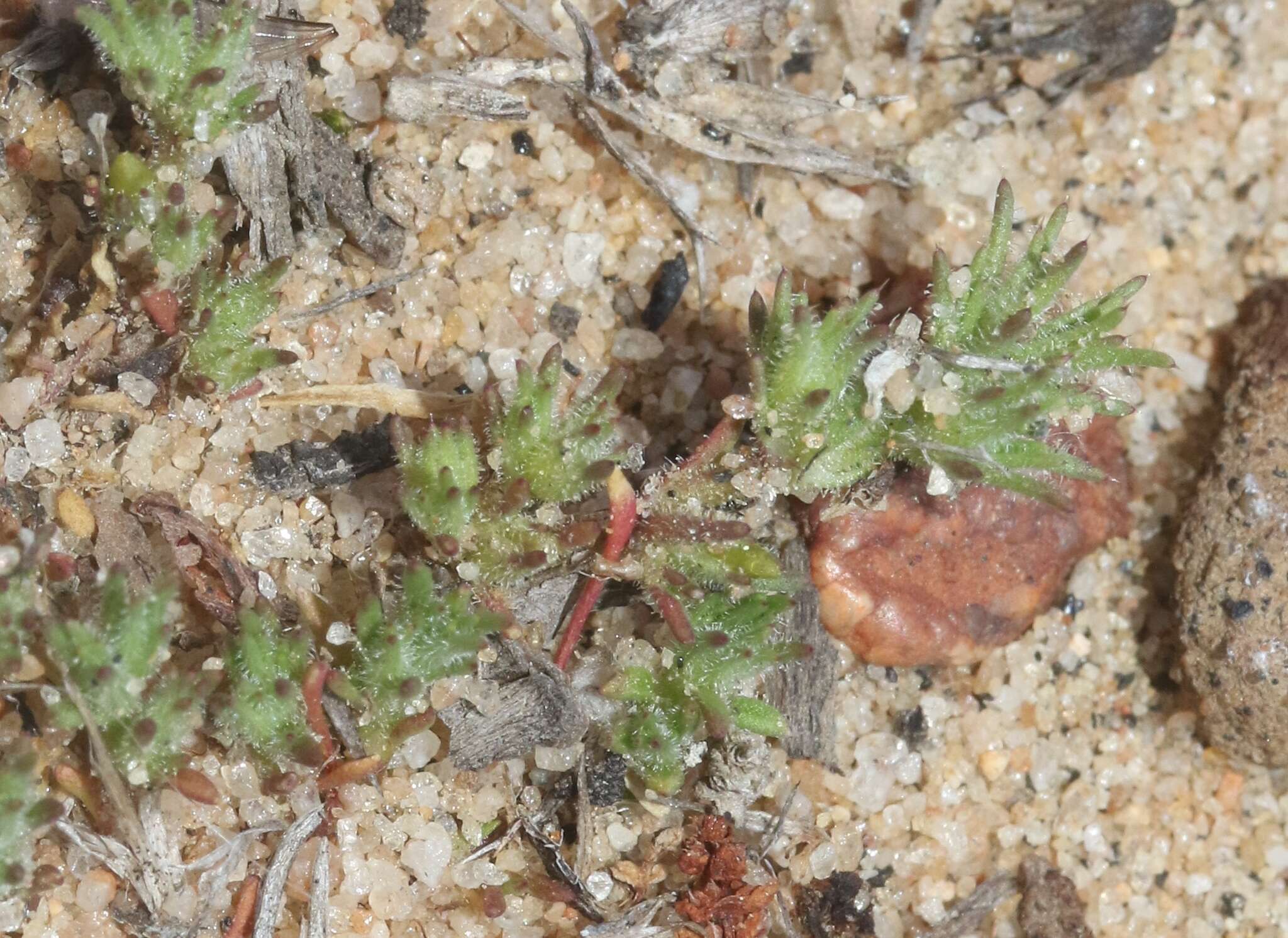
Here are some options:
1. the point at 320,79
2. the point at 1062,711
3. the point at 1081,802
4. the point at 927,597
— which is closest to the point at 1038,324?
the point at 927,597

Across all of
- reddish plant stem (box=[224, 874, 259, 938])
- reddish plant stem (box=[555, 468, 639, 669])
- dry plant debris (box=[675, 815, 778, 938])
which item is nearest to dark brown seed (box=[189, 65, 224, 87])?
reddish plant stem (box=[555, 468, 639, 669])

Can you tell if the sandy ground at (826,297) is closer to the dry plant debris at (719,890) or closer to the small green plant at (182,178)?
the dry plant debris at (719,890)

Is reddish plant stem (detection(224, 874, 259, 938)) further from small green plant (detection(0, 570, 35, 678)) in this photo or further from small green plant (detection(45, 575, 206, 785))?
small green plant (detection(0, 570, 35, 678))

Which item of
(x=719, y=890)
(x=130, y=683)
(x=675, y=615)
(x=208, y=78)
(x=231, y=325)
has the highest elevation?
(x=208, y=78)

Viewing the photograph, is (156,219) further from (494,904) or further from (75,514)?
(494,904)

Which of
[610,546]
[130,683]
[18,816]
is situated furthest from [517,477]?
[18,816]

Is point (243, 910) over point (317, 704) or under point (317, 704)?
under
